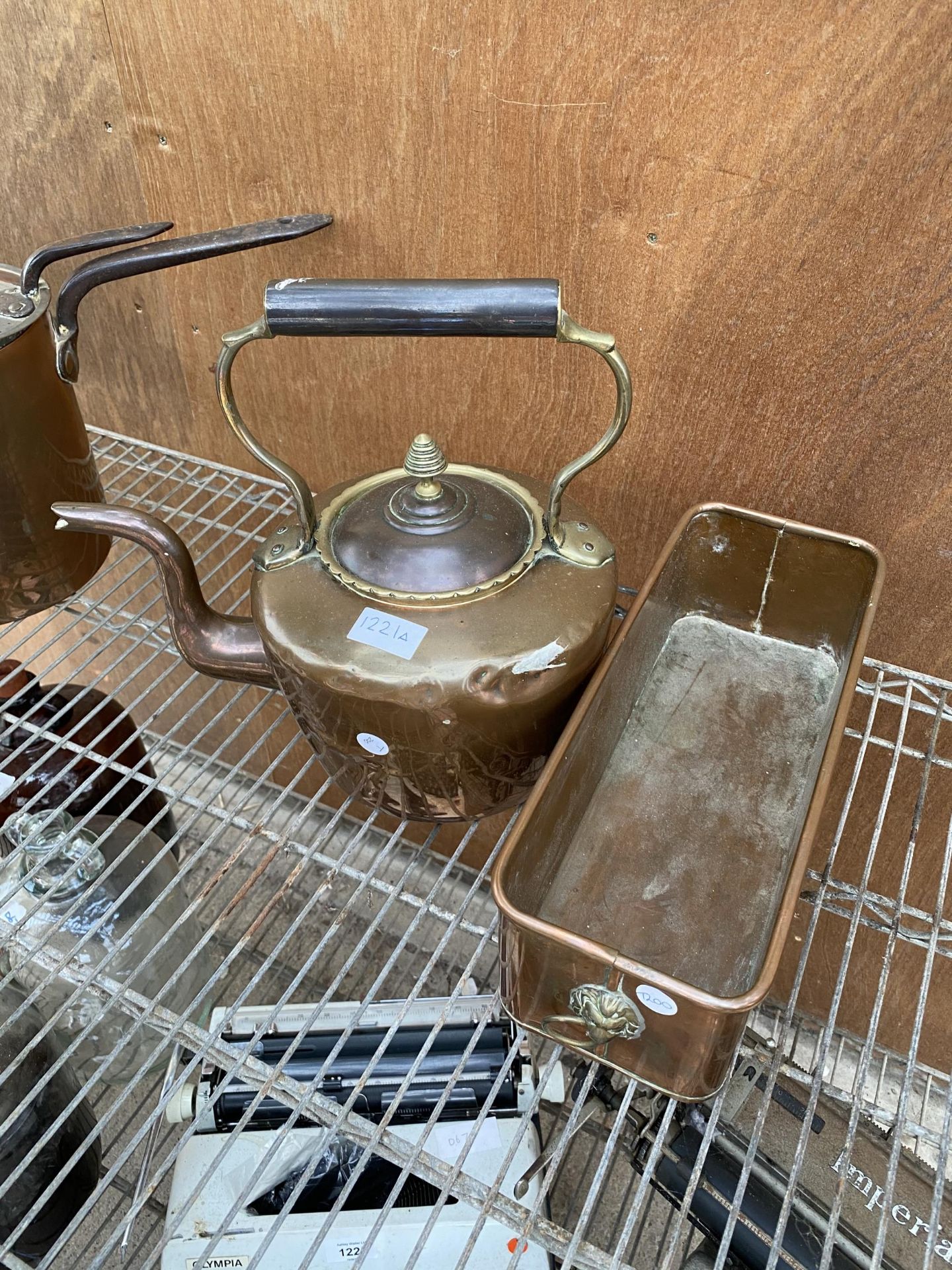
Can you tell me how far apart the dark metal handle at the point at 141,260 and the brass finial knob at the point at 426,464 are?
234mm

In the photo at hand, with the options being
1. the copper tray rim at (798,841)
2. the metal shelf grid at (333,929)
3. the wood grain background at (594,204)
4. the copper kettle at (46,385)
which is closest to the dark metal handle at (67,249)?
the copper kettle at (46,385)

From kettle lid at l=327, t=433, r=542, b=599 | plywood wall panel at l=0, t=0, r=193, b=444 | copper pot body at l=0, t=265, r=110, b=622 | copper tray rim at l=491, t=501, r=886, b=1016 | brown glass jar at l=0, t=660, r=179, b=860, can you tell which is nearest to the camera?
copper tray rim at l=491, t=501, r=886, b=1016

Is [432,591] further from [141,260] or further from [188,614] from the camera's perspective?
[141,260]

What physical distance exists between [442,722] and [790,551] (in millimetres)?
320

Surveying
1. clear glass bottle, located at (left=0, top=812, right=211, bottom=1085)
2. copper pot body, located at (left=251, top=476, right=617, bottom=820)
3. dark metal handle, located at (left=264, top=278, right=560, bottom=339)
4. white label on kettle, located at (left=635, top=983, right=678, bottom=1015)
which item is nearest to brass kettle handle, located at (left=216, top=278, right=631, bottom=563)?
dark metal handle, located at (left=264, top=278, right=560, bottom=339)

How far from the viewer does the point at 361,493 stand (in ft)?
1.95

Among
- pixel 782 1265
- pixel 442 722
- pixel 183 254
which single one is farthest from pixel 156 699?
pixel 782 1265

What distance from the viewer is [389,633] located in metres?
0.50

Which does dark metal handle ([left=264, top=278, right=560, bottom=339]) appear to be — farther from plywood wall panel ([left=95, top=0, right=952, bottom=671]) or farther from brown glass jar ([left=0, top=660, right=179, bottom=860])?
brown glass jar ([left=0, top=660, right=179, bottom=860])

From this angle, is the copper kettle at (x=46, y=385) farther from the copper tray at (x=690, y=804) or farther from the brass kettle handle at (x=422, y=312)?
the copper tray at (x=690, y=804)

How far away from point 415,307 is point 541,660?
21 cm

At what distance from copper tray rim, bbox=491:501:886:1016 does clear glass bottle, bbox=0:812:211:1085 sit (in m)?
0.40

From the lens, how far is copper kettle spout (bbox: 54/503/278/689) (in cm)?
58

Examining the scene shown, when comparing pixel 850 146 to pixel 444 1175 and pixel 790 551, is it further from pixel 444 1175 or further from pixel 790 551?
pixel 444 1175
